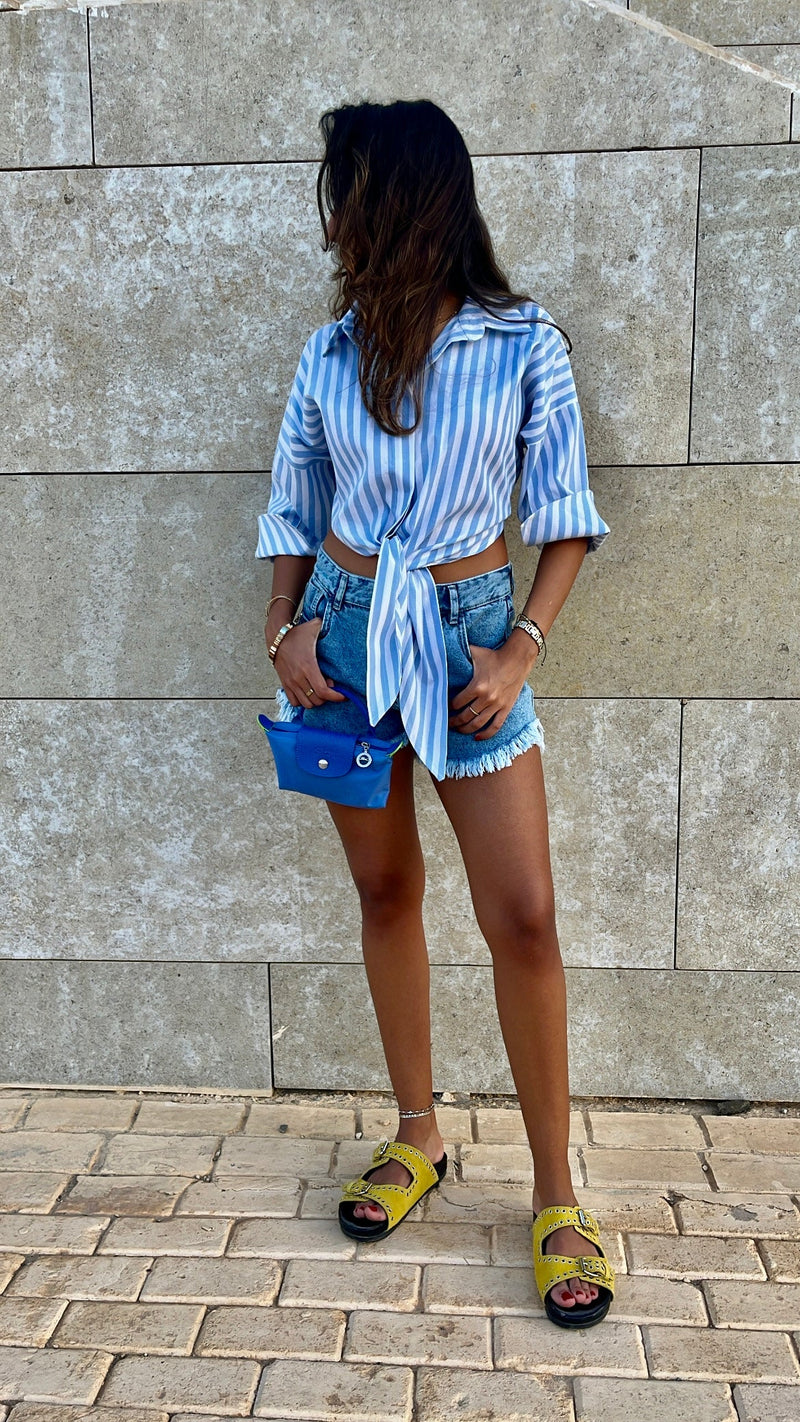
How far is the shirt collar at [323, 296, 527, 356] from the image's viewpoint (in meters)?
2.14

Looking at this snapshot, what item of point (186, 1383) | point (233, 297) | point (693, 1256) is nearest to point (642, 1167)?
point (693, 1256)

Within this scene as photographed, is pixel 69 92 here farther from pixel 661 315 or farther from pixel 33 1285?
pixel 33 1285

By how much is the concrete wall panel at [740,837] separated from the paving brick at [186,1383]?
1.56 metres

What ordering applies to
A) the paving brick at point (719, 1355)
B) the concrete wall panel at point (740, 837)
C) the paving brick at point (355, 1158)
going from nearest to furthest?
the paving brick at point (719, 1355) → the paving brick at point (355, 1158) → the concrete wall panel at point (740, 837)

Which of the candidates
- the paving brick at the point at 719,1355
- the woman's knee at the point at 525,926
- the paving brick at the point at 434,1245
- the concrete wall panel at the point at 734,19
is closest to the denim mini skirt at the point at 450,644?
the woman's knee at the point at 525,926

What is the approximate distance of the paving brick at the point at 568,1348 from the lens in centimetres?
211

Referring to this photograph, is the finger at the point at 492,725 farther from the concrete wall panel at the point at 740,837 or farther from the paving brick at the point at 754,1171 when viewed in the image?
the paving brick at the point at 754,1171

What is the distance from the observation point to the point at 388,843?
244cm

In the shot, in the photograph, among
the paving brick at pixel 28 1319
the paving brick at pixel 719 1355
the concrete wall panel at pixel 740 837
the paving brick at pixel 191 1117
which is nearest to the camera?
Answer: the paving brick at pixel 719 1355

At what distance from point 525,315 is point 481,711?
83 centimetres

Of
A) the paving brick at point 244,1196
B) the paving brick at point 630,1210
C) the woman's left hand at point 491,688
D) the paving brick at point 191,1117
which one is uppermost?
the woman's left hand at point 491,688

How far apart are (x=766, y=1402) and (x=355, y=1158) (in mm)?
1165

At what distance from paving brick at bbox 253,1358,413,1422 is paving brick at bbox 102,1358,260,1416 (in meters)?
0.04

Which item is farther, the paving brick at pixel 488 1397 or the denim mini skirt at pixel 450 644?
the denim mini skirt at pixel 450 644
